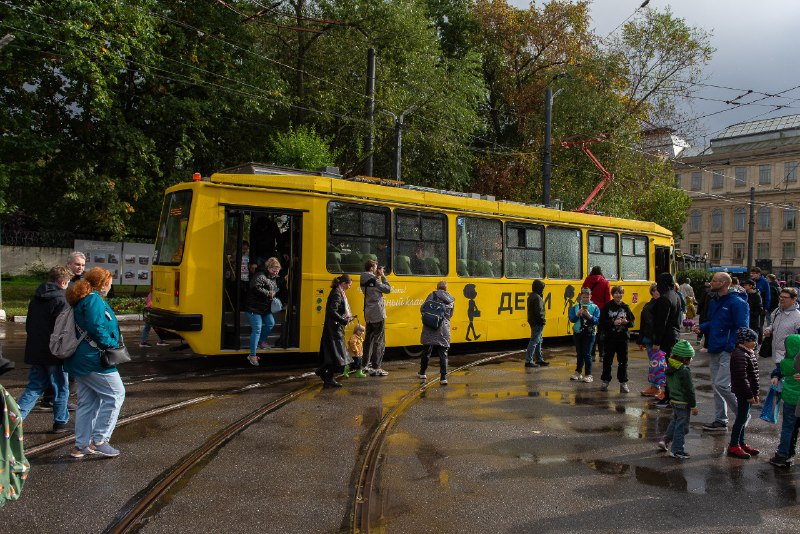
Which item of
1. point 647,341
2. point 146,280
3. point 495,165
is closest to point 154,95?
point 146,280

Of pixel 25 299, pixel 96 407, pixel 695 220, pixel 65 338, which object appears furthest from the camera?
pixel 695 220

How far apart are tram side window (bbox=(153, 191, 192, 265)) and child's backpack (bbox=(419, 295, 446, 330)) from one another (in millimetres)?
3747

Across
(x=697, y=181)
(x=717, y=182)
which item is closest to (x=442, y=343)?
(x=717, y=182)

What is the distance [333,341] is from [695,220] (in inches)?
3152

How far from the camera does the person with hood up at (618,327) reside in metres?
9.65

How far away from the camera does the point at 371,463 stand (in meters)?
5.91

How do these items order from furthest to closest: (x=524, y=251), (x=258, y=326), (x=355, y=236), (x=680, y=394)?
Answer: (x=524, y=251) → (x=355, y=236) → (x=258, y=326) → (x=680, y=394)

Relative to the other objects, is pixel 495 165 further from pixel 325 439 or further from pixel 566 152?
pixel 325 439

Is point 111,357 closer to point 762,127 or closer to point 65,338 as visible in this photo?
point 65,338

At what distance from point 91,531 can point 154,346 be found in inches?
381

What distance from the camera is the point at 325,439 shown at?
21.9ft

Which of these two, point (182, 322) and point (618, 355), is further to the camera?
point (618, 355)

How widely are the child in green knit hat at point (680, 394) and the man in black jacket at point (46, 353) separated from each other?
596cm

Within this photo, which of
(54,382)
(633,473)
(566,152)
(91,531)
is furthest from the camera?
(566,152)
